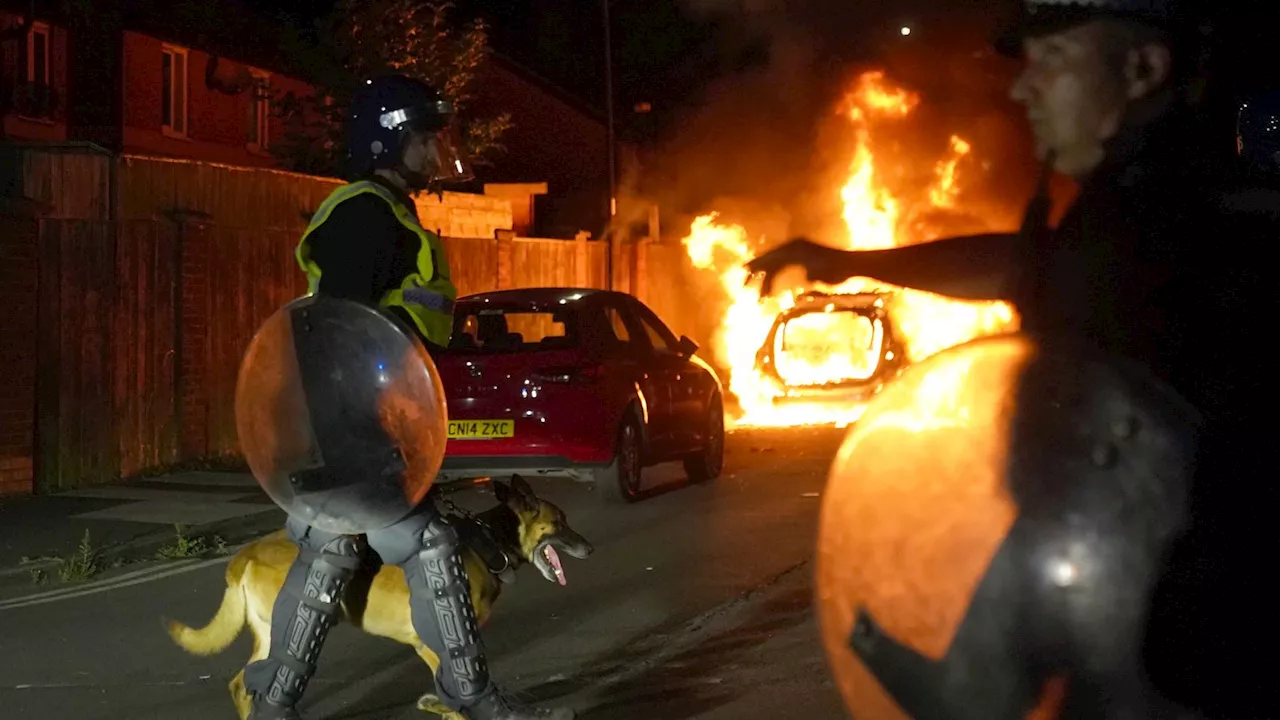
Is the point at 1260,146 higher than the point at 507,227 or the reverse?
the reverse

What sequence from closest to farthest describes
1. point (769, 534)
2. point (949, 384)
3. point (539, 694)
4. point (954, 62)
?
1. point (949, 384)
2. point (539, 694)
3. point (769, 534)
4. point (954, 62)

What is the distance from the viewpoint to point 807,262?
2994 mm

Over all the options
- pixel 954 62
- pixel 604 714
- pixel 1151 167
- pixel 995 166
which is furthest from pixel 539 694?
pixel 954 62

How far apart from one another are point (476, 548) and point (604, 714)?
1.01 metres

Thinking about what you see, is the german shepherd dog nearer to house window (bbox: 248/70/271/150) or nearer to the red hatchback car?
the red hatchback car

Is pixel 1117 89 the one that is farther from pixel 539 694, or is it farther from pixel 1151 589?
pixel 539 694

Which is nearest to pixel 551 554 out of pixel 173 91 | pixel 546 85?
pixel 173 91

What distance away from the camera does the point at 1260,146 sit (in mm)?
2668

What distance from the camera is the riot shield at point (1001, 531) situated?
2.04m

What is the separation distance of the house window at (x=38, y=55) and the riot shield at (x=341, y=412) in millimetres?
19614

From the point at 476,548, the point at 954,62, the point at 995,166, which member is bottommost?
the point at 476,548

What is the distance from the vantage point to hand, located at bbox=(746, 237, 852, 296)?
2980mm

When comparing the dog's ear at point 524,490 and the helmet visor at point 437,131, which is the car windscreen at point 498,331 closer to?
the dog's ear at point 524,490

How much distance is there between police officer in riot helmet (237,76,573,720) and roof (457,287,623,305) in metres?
7.75
